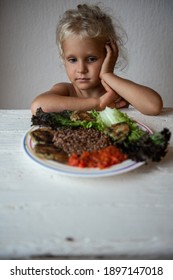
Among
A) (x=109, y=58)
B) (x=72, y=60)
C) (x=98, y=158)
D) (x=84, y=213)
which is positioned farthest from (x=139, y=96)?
(x=84, y=213)

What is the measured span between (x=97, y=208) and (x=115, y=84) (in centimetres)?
76

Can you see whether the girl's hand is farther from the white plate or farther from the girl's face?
the white plate

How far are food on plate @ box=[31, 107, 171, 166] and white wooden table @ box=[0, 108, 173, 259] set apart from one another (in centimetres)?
6

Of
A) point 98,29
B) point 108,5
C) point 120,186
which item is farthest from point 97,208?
point 108,5

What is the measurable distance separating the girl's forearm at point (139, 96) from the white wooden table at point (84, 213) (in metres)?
0.40

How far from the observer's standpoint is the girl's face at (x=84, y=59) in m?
1.30

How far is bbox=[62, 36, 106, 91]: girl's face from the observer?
130 cm

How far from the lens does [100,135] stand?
0.91 meters

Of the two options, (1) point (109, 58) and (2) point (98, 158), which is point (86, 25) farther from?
(2) point (98, 158)

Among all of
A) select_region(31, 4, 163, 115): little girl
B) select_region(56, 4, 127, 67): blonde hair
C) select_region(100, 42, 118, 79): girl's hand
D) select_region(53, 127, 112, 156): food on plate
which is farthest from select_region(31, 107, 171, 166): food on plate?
select_region(56, 4, 127, 67): blonde hair

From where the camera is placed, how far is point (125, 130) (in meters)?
0.85

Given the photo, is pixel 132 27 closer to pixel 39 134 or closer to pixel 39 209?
pixel 39 134

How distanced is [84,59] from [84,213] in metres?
0.90

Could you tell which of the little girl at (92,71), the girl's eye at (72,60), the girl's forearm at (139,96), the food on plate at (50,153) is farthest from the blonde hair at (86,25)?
the food on plate at (50,153)
